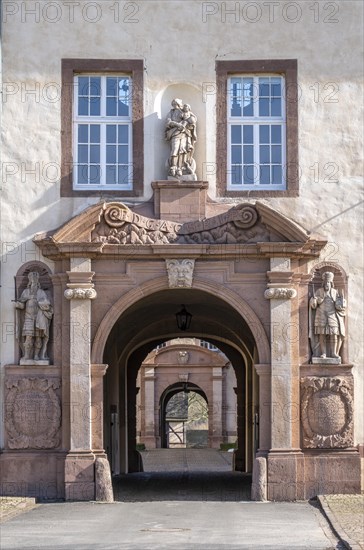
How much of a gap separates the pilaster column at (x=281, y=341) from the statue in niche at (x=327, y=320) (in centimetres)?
40

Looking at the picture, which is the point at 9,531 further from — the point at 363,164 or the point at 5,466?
the point at 363,164

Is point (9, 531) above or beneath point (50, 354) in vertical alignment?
beneath

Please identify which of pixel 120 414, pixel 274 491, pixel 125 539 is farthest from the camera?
pixel 120 414

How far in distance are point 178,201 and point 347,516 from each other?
236 inches

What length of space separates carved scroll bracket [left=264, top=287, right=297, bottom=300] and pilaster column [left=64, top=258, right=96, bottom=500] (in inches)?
105

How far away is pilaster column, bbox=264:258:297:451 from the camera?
20922 mm

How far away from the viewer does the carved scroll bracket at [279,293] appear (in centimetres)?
2103

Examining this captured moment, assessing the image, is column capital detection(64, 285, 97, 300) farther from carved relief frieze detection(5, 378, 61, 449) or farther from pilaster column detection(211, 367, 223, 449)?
pilaster column detection(211, 367, 223, 449)

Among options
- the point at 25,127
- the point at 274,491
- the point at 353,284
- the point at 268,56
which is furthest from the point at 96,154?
the point at 274,491

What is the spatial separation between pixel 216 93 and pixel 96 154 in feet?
6.94

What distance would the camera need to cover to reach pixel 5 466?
2091 cm

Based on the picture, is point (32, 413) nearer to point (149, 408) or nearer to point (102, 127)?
point (102, 127)

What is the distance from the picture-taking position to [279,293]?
21.0 metres

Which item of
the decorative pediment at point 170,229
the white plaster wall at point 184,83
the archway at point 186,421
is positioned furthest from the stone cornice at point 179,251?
the archway at point 186,421
